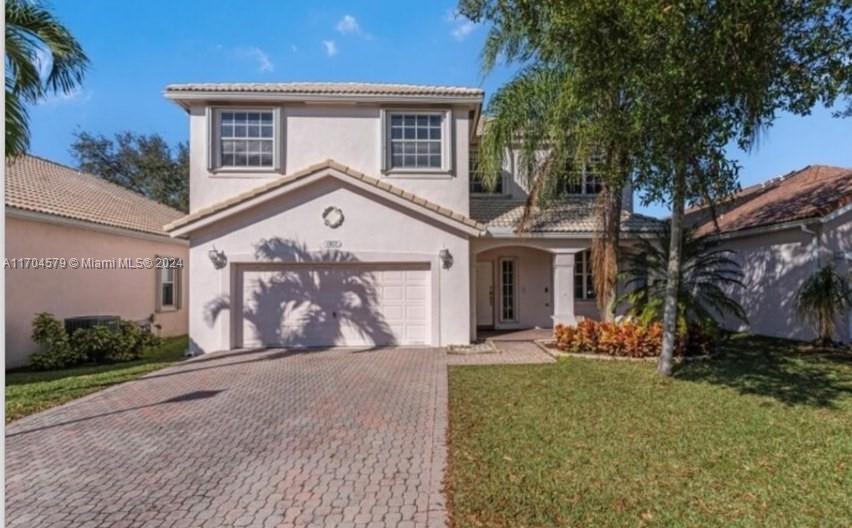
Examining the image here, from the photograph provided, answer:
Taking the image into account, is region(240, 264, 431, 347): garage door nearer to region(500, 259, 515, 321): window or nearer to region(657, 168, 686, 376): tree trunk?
region(500, 259, 515, 321): window

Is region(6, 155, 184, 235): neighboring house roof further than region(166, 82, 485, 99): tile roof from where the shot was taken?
No

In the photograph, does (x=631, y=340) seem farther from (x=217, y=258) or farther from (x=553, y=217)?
(x=217, y=258)

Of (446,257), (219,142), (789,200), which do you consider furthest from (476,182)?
(789,200)

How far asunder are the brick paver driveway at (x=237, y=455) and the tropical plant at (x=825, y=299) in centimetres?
1023

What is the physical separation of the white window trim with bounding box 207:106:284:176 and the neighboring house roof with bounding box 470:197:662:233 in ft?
21.4

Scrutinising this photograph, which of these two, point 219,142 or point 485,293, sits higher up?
point 219,142

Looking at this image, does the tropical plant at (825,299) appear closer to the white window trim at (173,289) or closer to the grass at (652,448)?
the grass at (652,448)

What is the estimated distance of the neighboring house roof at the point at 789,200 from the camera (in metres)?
13.8

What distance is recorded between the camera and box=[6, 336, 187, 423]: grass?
8.36 metres

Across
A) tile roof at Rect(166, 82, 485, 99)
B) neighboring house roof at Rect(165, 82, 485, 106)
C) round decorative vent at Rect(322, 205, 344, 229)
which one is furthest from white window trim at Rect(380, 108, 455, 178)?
round decorative vent at Rect(322, 205, 344, 229)

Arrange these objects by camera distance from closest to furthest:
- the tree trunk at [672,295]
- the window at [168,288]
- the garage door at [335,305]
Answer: the tree trunk at [672,295]
the garage door at [335,305]
the window at [168,288]

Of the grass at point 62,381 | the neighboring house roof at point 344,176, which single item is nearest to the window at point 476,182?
the neighboring house roof at point 344,176

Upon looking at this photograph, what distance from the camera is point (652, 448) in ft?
19.6

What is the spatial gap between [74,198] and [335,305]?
32.2 feet
